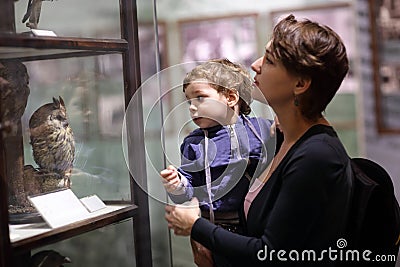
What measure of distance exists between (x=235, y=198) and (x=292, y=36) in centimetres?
32

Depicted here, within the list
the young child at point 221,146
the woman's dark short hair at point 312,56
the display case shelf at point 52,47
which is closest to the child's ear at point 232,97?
the young child at point 221,146

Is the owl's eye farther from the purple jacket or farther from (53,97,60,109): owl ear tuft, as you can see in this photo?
the purple jacket

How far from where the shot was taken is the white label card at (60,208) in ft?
A: 3.67

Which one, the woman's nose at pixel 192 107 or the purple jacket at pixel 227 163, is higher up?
the woman's nose at pixel 192 107

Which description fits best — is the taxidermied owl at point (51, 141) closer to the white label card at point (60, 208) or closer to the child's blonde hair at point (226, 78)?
the white label card at point (60, 208)

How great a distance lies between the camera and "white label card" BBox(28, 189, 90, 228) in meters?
1.12

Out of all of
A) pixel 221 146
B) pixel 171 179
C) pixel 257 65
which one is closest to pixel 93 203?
pixel 171 179

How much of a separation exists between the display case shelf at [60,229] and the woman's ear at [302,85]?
437 millimetres

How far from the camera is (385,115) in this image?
1.27 metres

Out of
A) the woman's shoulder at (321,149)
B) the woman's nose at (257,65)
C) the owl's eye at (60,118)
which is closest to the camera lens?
the woman's shoulder at (321,149)

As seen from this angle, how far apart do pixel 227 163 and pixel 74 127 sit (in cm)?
34

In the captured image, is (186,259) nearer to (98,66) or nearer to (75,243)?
(75,243)

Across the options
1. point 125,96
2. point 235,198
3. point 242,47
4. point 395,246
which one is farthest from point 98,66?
point 395,246

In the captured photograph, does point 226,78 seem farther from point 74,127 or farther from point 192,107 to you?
point 74,127
